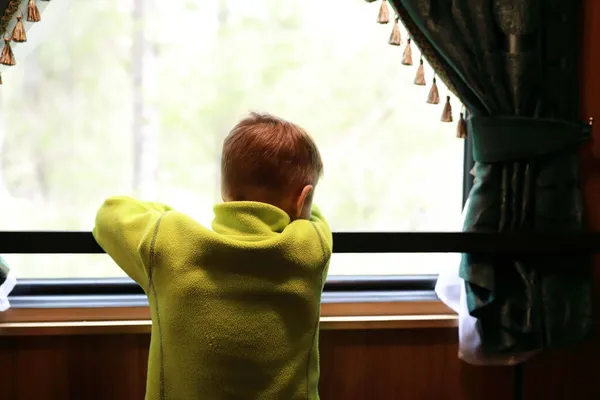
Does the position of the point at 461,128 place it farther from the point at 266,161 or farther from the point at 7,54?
the point at 7,54

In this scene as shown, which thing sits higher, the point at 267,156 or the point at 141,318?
the point at 267,156

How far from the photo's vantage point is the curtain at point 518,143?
155cm

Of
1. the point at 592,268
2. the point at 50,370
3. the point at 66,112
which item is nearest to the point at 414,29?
the point at 592,268

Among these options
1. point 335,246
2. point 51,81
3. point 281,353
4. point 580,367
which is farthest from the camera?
point 580,367

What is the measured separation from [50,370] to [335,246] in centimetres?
78

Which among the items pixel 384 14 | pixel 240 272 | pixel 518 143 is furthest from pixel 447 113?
pixel 240 272

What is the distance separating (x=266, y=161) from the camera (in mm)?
1056

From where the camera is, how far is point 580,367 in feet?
5.77

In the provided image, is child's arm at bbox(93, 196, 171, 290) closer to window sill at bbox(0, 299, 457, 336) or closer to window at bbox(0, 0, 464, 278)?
window sill at bbox(0, 299, 457, 336)

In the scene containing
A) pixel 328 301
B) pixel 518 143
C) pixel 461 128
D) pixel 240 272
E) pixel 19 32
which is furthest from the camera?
pixel 328 301

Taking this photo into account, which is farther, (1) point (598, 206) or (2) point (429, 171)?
(2) point (429, 171)

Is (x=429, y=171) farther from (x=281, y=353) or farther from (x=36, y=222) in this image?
(x=36, y=222)

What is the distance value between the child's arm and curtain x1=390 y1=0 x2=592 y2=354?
855 mm

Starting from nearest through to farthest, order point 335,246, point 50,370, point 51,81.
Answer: point 335,246 < point 50,370 < point 51,81
